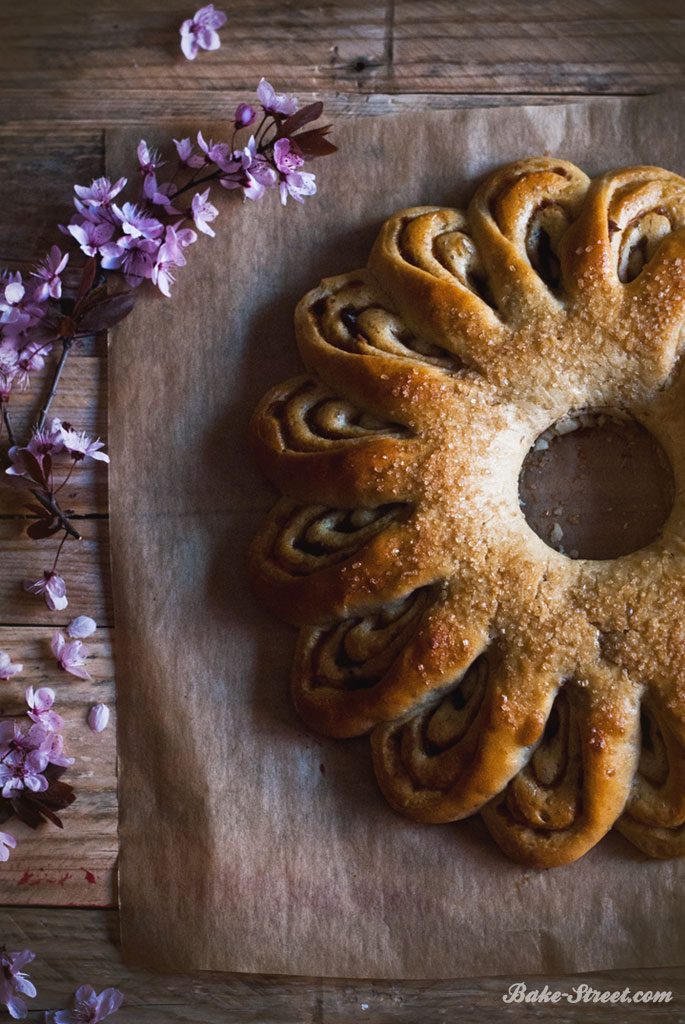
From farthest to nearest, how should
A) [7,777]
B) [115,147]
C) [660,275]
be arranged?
1. [115,147]
2. [7,777]
3. [660,275]

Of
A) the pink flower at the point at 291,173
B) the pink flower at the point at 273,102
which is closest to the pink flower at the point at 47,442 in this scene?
the pink flower at the point at 291,173

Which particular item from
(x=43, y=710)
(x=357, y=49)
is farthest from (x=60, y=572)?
(x=357, y=49)

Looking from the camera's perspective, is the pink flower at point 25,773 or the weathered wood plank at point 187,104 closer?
the pink flower at point 25,773

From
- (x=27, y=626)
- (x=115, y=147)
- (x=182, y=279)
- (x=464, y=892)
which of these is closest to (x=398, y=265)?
(x=182, y=279)

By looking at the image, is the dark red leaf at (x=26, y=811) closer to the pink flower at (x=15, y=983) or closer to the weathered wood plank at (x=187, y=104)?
the pink flower at (x=15, y=983)

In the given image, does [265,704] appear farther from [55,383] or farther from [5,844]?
[55,383]

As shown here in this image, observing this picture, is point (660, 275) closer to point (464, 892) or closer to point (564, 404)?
point (564, 404)
